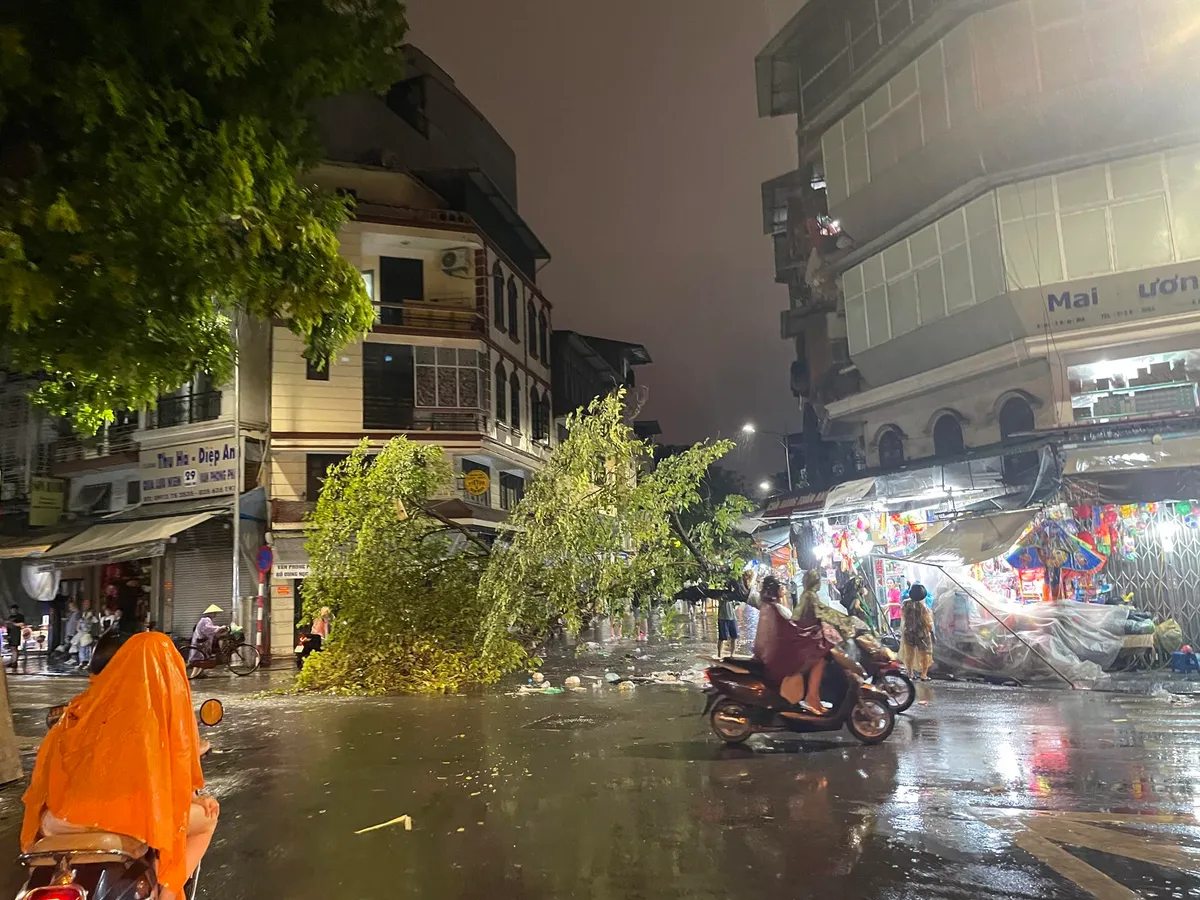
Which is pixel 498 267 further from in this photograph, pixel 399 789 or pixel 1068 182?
pixel 399 789

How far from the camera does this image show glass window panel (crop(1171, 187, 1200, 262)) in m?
15.1

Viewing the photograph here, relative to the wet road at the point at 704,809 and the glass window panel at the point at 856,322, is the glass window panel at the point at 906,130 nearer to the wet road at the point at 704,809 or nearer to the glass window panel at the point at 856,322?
the glass window panel at the point at 856,322

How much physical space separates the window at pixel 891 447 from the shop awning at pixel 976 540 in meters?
6.84

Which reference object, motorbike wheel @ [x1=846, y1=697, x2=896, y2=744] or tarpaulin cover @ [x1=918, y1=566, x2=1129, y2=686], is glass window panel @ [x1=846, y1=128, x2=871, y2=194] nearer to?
tarpaulin cover @ [x1=918, y1=566, x2=1129, y2=686]

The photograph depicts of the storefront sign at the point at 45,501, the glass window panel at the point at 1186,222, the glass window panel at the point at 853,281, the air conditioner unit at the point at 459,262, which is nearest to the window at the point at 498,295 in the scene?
the air conditioner unit at the point at 459,262

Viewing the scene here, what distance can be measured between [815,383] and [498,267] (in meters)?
13.3

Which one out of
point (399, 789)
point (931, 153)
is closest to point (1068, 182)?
point (931, 153)

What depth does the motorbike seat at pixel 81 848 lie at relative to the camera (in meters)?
2.69

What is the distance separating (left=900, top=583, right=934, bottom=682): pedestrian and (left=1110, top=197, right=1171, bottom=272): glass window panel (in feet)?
26.6

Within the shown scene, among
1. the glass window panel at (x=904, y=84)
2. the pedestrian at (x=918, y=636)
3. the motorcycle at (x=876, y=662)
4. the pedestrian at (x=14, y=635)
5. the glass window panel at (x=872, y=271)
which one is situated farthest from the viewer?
the pedestrian at (x=14, y=635)

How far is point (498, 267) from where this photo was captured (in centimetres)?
2612

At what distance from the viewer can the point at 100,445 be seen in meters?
24.1

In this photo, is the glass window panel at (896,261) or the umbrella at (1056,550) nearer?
the umbrella at (1056,550)

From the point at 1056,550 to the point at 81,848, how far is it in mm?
13939
